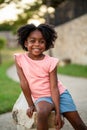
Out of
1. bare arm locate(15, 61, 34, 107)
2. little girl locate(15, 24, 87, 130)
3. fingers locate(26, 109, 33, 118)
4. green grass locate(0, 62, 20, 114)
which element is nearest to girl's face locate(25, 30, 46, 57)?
little girl locate(15, 24, 87, 130)

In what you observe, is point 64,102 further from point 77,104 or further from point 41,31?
point 77,104

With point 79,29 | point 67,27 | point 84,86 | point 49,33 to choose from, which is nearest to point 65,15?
point 67,27

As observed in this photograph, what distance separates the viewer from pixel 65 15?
66.1 ft

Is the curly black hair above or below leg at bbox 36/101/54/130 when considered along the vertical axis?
above

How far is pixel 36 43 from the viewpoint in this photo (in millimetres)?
4055

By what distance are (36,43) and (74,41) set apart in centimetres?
1504

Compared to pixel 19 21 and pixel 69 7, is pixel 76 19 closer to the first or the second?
pixel 69 7

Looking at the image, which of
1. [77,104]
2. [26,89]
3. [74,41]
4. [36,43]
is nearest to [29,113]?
[26,89]

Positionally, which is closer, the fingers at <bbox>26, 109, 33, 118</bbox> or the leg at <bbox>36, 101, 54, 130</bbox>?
the leg at <bbox>36, 101, 54, 130</bbox>

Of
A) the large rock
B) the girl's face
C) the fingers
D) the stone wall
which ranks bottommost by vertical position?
the stone wall

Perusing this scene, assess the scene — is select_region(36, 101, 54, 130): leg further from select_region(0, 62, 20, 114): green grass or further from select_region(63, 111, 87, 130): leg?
select_region(0, 62, 20, 114): green grass

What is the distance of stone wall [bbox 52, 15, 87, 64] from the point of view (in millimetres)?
17719

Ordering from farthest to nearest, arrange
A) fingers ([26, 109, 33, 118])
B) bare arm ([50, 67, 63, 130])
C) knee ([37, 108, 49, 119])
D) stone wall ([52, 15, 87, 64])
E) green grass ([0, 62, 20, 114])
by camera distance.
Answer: stone wall ([52, 15, 87, 64])
green grass ([0, 62, 20, 114])
fingers ([26, 109, 33, 118])
bare arm ([50, 67, 63, 130])
knee ([37, 108, 49, 119])

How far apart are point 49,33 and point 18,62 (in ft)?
1.48
